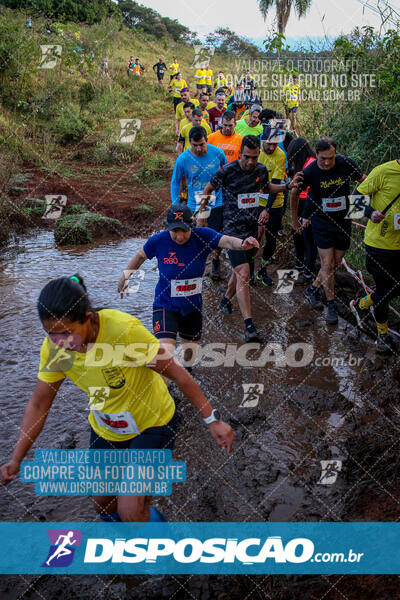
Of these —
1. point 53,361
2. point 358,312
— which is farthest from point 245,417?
point 358,312

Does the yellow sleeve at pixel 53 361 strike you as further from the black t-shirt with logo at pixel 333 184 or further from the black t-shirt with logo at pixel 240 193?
the black t-shirt with logo at pixel 333 184

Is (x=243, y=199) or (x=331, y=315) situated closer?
(x=243, y=199)

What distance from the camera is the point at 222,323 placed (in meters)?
6.01

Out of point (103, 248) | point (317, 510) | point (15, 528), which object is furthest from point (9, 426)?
point (103, 248)

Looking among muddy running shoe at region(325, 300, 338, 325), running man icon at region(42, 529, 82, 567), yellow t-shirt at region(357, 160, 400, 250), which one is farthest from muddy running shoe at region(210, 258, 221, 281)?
running man icon at region(42, 529, 82, 567)

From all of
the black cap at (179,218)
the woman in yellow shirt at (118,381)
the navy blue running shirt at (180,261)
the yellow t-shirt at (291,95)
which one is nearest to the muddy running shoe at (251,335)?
the navy blue running shirt at (180,261)

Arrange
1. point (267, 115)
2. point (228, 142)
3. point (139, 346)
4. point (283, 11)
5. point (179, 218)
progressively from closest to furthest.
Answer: point (139, 346) → point (179, 218) → point (228, 142) → point (267, 115) → point (283, 11)

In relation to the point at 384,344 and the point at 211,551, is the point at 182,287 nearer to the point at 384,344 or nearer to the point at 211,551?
the point at 211,551

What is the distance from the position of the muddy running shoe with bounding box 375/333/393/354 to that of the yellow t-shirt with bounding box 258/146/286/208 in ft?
8.30

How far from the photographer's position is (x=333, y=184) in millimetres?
5516

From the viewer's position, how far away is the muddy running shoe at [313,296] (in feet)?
20.6

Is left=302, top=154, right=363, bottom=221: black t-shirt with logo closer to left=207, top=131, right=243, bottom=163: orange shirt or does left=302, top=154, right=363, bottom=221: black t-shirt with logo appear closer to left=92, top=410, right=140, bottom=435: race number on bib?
left=207, top=131, right=243, bottom=163: orange shirt

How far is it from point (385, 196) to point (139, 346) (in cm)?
333

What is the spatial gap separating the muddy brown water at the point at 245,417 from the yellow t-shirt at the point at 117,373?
1.04 m
